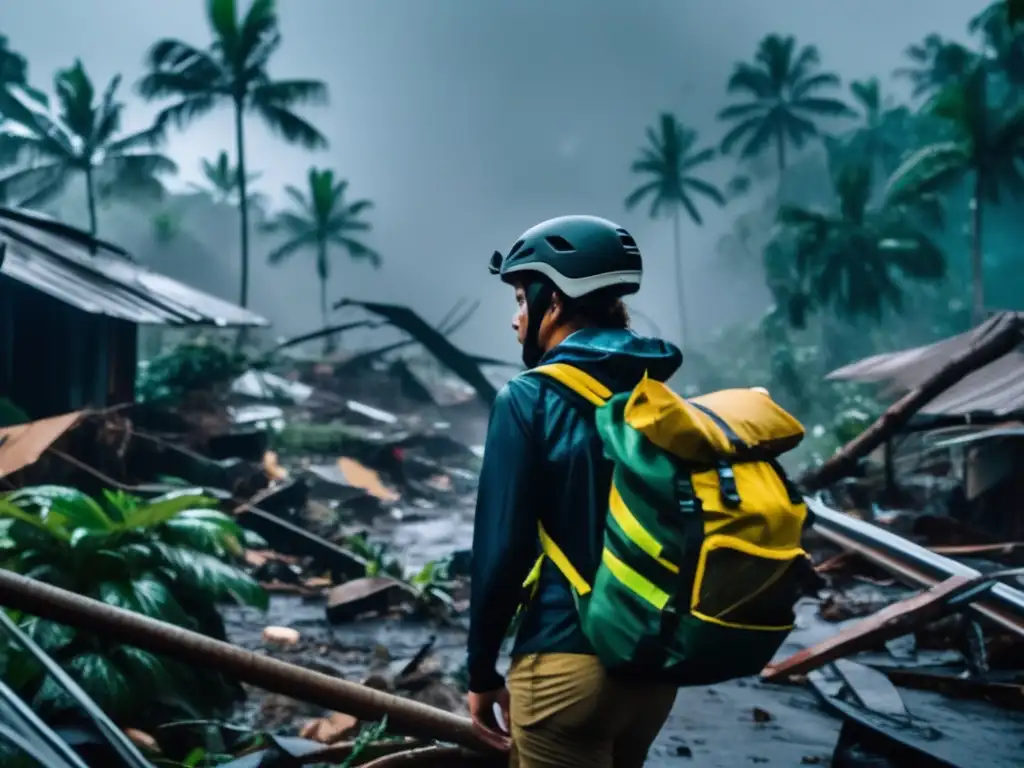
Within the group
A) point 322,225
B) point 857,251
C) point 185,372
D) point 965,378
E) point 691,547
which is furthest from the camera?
point 322,225

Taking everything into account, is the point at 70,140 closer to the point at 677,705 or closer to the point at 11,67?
the point at 11,67

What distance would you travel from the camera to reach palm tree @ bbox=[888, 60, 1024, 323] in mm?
Answer: 28812

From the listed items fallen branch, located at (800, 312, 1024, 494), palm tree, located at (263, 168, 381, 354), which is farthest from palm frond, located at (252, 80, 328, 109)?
fallen branch, located at (800, 312, 1024, 494)

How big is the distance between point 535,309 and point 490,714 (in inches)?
33.6

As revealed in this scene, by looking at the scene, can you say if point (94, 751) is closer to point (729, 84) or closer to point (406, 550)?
point (406, 550)

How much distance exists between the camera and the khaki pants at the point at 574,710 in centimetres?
167

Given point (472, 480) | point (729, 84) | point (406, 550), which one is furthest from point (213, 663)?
point (729, 84)

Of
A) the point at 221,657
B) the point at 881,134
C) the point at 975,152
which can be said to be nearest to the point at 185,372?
the point at 221,657

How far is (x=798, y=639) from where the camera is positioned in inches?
267

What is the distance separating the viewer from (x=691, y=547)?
1489 millimetres

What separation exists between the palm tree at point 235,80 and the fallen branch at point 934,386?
84.3ft

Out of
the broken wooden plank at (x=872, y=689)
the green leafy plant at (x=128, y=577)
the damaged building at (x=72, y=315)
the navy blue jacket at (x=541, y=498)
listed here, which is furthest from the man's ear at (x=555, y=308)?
the damaged building at (x=72, y=315)

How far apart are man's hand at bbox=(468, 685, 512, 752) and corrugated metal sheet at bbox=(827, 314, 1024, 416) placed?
754 centimetres

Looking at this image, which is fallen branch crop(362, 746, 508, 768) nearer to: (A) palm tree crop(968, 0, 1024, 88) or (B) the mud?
(B) the mud
